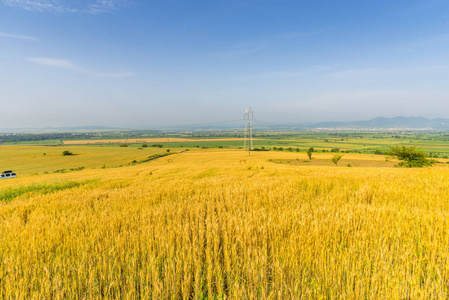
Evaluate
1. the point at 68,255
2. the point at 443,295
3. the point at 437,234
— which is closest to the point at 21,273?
the point at 68,255

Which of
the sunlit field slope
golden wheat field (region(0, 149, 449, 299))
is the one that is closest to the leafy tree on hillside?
golden wheat field (region(0, 149, 449, 299))

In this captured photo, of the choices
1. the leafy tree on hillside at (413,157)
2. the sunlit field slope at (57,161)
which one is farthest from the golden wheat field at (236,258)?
the sunlit field slope at (57,161)

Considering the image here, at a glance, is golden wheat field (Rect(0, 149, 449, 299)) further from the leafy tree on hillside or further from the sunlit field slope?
the sunlit field slope

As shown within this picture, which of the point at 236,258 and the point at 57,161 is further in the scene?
the point at 57,161

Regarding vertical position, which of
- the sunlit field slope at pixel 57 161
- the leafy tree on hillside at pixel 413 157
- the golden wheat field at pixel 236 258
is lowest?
the sunlit field slope at pixel 57 161

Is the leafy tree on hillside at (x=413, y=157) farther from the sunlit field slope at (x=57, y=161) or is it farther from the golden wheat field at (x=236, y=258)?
the sunlit field slope at (x=57, y=161)

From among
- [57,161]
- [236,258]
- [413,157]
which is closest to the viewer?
[236,258]

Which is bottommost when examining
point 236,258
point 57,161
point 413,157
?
point 57,161

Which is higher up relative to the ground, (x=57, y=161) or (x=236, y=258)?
(x=236, y=258)

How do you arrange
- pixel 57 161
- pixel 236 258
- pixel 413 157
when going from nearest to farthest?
pixel 236 258, pixel 413 157, pixel 57 161

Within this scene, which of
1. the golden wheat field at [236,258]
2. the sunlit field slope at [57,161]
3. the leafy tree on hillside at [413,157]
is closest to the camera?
the golden wheat field at [236,258]

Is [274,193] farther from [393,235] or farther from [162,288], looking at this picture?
[162,288]

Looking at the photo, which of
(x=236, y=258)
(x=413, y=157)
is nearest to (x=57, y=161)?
(x=236, y=258)

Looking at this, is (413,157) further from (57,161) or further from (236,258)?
(57,161)
